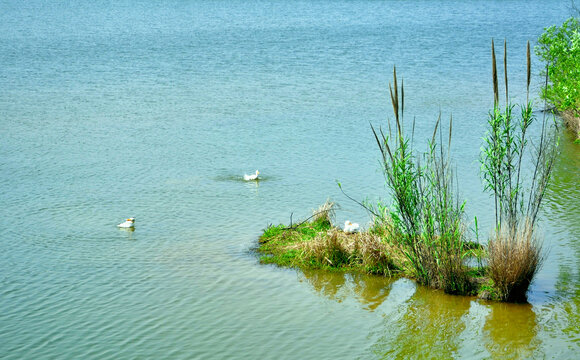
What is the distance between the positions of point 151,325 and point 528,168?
13107mm

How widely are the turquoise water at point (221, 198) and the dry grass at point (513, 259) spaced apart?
36 cm

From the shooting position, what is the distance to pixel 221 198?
1950 centimetres

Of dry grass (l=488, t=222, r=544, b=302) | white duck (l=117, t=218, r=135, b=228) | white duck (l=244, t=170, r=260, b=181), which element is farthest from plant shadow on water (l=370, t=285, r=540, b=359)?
white duck (l=244, t=170, r=260, b=181)

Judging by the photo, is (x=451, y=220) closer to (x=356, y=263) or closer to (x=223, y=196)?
(x=356, y=263)

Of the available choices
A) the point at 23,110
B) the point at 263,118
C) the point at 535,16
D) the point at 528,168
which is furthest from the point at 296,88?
the point at 535,16

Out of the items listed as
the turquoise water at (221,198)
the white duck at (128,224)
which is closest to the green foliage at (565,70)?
the turquoise water at (221,198)

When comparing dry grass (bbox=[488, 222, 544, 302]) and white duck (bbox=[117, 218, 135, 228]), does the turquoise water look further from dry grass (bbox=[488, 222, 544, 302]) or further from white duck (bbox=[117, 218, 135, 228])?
dry grass (bbox=[488, 222, 544, 302])

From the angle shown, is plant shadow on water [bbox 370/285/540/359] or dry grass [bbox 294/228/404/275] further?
dry grass [bbox 294/228/404/275]

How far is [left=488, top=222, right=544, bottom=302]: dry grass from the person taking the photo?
1170 centimetres

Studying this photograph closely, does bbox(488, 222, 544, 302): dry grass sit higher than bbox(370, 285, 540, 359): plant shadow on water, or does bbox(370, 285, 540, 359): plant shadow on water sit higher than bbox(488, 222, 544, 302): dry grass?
bbox(488, 222, 544, 302): dry grass

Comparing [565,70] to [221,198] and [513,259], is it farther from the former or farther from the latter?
[513,259]

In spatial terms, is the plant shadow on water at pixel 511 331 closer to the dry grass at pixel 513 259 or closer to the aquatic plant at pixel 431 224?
the dry grass at pixel 513 259

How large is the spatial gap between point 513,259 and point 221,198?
31.1ft

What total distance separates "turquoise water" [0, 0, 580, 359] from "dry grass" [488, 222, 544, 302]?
1.19 ft
